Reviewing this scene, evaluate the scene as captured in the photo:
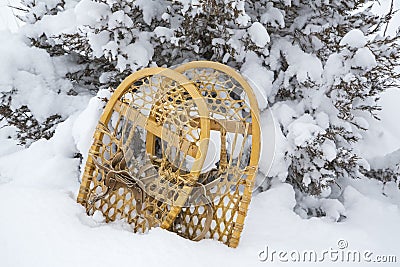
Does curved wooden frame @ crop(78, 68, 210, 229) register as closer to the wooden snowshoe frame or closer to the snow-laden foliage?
the wooden snowshoe frame

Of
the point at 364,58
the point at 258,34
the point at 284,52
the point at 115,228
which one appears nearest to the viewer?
the point at 115,228

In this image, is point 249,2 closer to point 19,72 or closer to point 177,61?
point 177,61

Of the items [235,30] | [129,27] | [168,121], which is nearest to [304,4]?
[235,30]

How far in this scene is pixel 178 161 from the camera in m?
1.45

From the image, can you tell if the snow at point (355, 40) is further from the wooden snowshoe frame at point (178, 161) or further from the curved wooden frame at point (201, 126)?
the curved wooden frame at point (201, 126)

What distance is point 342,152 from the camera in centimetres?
187

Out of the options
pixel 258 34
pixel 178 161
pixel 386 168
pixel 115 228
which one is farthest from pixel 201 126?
pixel 386 168

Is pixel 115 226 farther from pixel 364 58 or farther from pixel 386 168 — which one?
pixel 386 168

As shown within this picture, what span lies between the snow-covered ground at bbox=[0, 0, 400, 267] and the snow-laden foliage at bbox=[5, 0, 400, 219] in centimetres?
16

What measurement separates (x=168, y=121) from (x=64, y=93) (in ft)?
3.15

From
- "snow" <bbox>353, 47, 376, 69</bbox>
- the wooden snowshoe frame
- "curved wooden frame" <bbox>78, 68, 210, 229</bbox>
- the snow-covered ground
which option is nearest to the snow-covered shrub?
the snow-covered ground

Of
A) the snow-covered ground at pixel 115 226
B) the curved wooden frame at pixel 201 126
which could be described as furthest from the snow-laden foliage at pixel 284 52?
the curved wooden frame at pixel 201 126

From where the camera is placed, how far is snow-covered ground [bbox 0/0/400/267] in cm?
134

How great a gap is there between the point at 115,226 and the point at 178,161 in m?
0.38
